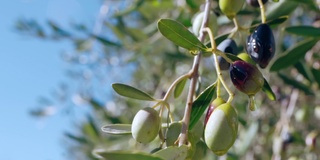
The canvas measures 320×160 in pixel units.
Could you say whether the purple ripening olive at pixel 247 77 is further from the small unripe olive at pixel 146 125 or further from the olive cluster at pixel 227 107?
the small unripe olive at pixel 146 125

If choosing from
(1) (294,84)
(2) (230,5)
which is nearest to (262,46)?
(2) (230,5)

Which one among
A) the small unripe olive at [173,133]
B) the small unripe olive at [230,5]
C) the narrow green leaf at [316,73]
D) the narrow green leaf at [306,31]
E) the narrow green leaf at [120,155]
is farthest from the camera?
the narrow green leaf at [316,73]

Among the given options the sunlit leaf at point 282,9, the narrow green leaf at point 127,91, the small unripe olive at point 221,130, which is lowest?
the small unripe olive at point 221,130

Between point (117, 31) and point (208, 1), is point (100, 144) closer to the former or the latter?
point (117, 31)

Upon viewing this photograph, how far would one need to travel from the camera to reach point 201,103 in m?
0.81

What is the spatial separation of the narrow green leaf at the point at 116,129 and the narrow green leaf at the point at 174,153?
0.13 meters

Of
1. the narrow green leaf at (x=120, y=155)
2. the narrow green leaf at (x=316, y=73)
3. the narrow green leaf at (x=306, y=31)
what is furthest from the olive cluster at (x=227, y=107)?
the narrow green leaf at (x=316, y=73)

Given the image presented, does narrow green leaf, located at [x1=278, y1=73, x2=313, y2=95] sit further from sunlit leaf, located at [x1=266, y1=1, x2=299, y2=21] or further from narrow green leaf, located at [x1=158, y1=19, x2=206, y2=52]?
narrow green leaf, located at [x1=158, y1=19, x2=206, y2=52]

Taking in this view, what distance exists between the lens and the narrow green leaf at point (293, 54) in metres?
1.15

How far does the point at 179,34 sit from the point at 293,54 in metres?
0.48

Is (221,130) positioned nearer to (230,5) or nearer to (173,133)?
(173,133)

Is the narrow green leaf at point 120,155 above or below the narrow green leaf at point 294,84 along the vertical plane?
below

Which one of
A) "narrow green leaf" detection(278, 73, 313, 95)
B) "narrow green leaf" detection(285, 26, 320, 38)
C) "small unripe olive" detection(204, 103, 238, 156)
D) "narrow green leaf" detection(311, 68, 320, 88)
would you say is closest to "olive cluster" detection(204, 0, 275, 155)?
"small unripe olive" detection(204, 103, 238, 156)

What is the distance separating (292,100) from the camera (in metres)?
1.75
